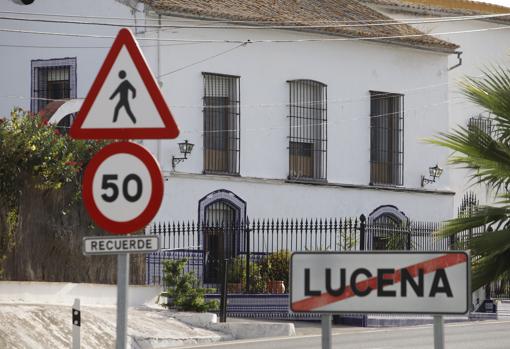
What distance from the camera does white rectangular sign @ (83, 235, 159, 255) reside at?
8.09 metres

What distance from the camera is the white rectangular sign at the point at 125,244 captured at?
8094mm

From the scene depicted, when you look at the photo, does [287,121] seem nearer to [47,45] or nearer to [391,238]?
[391,238]

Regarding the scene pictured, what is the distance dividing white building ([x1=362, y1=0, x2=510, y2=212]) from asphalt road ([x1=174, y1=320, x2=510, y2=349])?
50.8 ft

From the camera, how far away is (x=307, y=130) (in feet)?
123

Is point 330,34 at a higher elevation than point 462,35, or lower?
lower

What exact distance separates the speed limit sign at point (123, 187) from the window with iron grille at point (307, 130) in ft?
94.2

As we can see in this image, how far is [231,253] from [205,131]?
3.46 metres

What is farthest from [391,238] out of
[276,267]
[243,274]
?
[243,274]

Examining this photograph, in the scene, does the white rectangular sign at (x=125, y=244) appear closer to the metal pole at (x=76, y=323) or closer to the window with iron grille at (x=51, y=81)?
the metal pole at (x=76, y=323)

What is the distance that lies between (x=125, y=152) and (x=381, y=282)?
177 centimetres

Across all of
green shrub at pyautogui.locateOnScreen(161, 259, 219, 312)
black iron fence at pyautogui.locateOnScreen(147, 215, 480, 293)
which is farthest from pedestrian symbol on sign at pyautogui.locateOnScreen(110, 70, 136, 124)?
black iron fence at pyautogui.locateOnScreen(147, 215, 480, 293)

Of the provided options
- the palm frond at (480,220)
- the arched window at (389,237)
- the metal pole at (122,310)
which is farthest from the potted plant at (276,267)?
the metal pole at (122,310)

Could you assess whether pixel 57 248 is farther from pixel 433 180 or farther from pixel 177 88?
pixel 433 180

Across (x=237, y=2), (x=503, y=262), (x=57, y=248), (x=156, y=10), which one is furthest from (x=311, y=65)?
(x=503, y=262)
